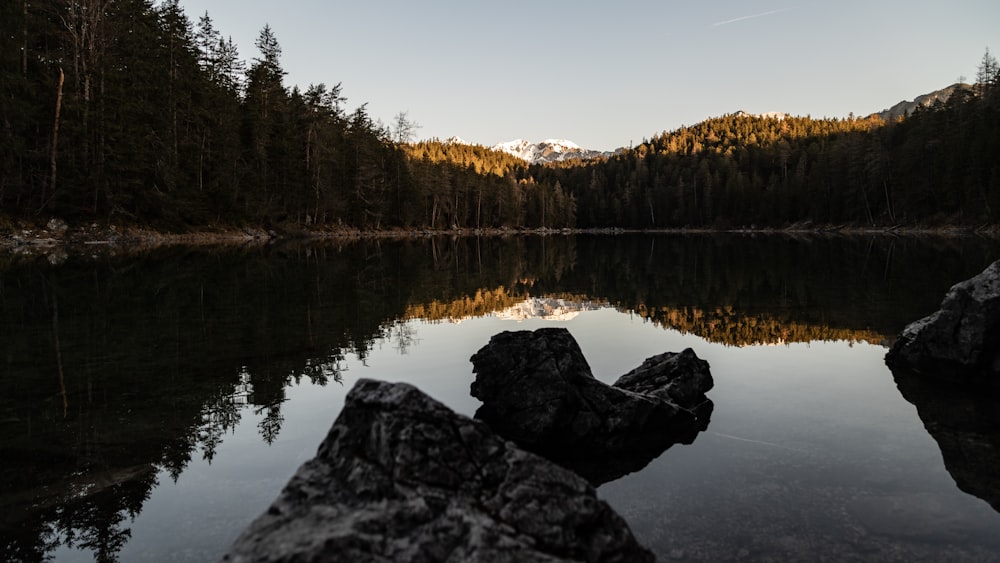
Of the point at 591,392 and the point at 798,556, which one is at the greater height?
the point at 591,392

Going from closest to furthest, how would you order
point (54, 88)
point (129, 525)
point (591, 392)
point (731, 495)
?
point (129, 525)
point (731, 495)
point (591, 392)
point (54, 88)

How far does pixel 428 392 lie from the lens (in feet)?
35.1

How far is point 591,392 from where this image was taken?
8.82 meters

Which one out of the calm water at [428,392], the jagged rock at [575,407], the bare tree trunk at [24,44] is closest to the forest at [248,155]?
the bare tree trunk at [24,44]

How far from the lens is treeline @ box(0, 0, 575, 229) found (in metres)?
46.2

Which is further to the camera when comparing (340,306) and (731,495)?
(340,306)

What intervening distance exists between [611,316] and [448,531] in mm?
15780

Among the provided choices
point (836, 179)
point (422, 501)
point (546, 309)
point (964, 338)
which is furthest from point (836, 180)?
point (422, 501)

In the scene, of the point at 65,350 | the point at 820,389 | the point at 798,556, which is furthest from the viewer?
the point at 65,350

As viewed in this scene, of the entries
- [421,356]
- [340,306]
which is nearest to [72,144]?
[340,306]

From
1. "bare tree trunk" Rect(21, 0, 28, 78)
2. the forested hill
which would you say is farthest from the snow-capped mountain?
the forested hill

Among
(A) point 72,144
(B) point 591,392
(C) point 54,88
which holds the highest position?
(C) point 54,88

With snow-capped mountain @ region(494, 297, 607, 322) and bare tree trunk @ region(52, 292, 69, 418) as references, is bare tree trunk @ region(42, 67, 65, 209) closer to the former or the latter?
bare tree trunk @ region(52, 292, 69, 418)

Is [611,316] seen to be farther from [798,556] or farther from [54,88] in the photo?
[54,88]
